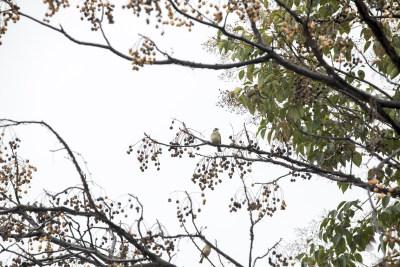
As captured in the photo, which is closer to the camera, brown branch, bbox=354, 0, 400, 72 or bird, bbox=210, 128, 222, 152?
brown branch, bbox=354, 0, 400, 72

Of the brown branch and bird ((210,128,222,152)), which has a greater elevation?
bird ((210,128,222,152))

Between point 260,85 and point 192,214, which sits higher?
point 260,85

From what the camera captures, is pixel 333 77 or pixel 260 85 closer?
pixel 333 77

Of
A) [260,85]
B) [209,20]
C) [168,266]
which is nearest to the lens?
[209,20]

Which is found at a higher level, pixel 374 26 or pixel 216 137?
pixel 216 137

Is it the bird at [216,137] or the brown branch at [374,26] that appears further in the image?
the bird at [216,137]

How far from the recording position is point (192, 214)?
13.8ft

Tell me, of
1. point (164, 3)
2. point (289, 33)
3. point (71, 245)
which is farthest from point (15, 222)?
point (289, 33)

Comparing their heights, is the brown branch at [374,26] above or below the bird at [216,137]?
below

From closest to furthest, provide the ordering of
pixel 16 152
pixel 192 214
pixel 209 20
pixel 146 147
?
pixel 209 20 → pixel 192 214 → pixel 16 152 → pixel 146 147

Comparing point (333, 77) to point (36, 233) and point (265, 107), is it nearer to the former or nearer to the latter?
point (265, 107)

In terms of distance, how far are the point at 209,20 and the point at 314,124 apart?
252 centimetres

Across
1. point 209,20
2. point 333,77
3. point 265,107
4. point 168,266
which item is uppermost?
point 265,107

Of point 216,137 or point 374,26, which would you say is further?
point 216,137
